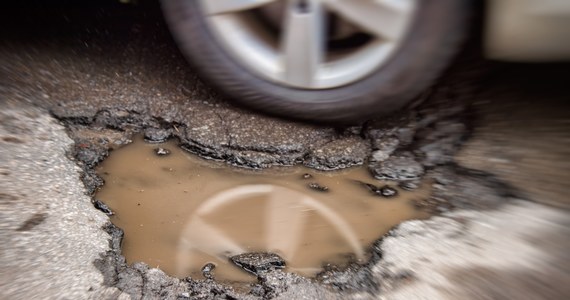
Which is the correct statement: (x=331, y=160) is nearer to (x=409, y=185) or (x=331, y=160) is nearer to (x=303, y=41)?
(x=409, y=185)

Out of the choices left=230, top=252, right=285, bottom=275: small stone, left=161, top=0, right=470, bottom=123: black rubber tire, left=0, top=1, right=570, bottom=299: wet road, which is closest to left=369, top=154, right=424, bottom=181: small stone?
left=0, top=1, right=570, bottom=299: wet road

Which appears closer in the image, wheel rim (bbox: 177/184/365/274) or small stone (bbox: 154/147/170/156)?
wheel rim (bbox: 177/184/365/274)

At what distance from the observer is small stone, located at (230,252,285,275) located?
1.72 metres

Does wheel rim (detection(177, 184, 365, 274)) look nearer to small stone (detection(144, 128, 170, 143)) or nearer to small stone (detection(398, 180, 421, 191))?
small stone (detection(398, 180, 421, 191))

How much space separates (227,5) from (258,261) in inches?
38.5

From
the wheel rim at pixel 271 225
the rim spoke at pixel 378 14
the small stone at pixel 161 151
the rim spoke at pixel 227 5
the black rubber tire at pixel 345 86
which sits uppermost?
the rim spoke at pixel 227 5

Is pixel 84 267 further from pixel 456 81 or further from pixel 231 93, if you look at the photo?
pixel 456 81

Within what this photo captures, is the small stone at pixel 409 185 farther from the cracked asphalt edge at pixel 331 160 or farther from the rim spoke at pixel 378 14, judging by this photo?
the rim spoke at pixel 378 14

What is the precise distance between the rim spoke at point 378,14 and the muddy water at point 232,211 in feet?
1.70

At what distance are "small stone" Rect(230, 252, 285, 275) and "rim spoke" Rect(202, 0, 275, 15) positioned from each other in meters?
0.93

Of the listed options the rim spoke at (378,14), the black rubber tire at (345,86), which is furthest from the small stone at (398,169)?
the rim spoke at (378,14)

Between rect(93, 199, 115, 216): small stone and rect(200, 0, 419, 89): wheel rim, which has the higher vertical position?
rect(200, 0, 419, 89): wheel rim

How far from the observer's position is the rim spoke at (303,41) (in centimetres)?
209

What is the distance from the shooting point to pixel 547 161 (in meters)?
2.04
